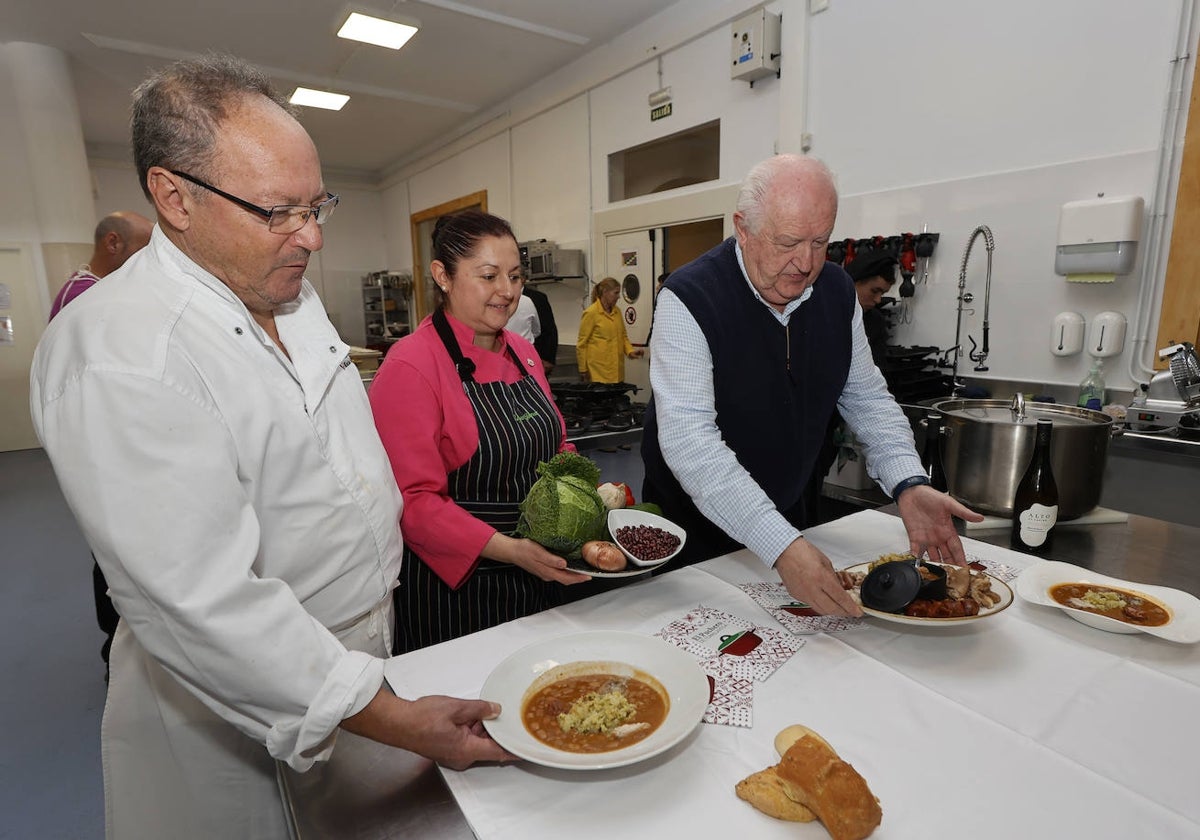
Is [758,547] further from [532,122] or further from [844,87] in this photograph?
[532,122]

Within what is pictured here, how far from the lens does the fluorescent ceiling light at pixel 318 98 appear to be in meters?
6.81

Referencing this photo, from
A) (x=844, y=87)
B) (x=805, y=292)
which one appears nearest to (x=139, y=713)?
(x=805, y=292)

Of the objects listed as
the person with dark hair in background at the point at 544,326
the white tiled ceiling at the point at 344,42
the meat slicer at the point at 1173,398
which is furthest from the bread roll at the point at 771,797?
the white tiled ceiling at the point at 344,42

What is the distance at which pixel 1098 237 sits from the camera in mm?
2871

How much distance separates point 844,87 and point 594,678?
419 cm

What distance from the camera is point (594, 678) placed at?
3.43 feet

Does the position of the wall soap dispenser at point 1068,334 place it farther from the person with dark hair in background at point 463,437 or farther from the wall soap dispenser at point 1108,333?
the person with dark hair in background at point 463,437

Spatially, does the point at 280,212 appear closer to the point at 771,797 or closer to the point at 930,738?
the point at 771,797

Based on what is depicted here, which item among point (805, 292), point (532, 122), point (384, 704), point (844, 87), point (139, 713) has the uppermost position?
point (532, 122)

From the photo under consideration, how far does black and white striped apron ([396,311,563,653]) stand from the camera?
1.59 m

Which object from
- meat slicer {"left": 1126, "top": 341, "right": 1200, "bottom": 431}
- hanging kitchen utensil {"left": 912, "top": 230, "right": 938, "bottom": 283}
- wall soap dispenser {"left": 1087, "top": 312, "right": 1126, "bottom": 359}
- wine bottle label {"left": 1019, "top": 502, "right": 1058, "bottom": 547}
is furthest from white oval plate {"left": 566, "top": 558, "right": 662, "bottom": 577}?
hanging kitchen utensil {"left": 912, "top": 230, "right": 938, "bottom": 283}

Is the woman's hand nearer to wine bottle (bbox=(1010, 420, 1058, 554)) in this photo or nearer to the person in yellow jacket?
wine bottle (bbox=(1010, 420, 1058, 554))

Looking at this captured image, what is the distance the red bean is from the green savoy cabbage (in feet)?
0.20

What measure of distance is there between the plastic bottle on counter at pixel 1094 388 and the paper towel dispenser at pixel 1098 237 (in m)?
0.42
